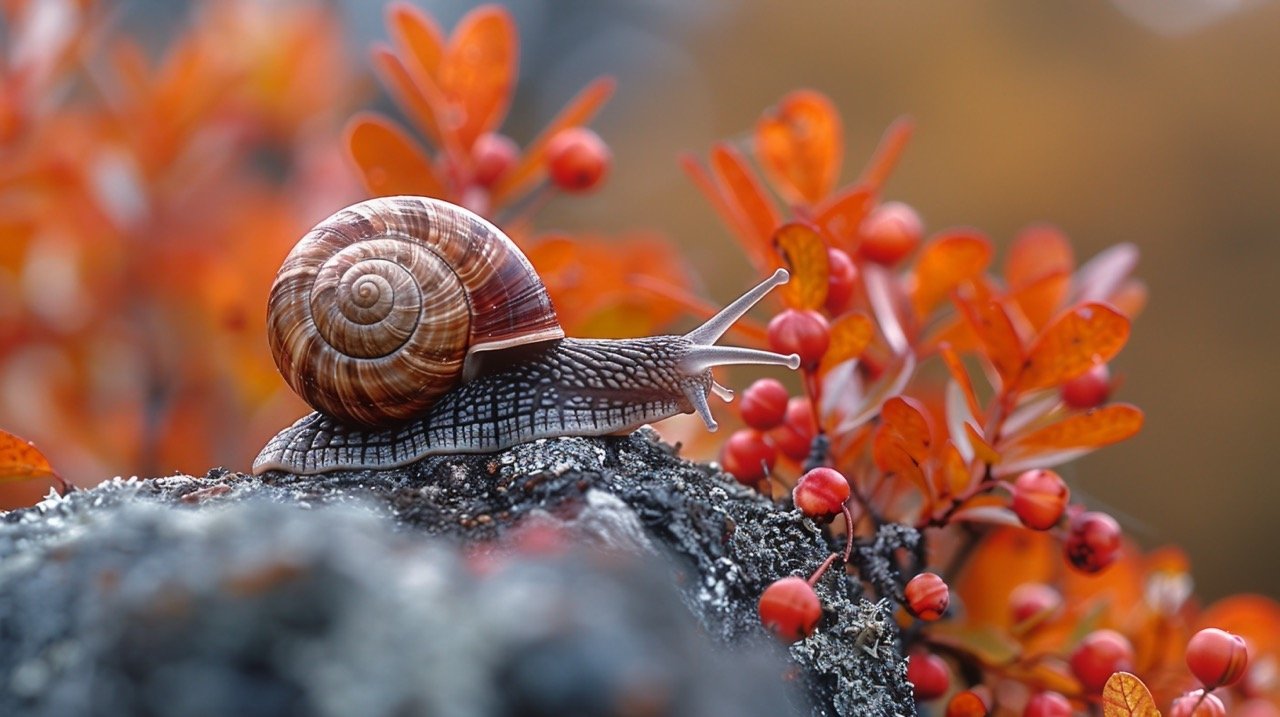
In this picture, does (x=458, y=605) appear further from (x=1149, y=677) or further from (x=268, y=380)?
(x=268, y=380)

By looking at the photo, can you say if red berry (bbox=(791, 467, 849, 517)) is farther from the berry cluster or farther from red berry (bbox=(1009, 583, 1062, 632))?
red berry (bbox=(1009, 583, 1062, 632))

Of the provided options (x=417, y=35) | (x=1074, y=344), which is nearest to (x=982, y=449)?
(x=1074, y=344)

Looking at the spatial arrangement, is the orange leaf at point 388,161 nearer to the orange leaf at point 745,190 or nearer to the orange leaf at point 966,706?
the orange leaf at point 745,190

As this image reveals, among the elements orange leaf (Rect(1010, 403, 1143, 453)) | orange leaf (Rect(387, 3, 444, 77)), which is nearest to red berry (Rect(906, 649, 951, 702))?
orange leaf (Rect(1010, 403, 1143, 453))

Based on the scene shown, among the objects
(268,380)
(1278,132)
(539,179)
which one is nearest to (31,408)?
(268,380)

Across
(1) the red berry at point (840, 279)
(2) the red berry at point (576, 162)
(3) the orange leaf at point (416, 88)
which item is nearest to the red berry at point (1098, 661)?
(1) the red berry at point (840, 279)

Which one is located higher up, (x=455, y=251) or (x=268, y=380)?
(x=268, y=380)
